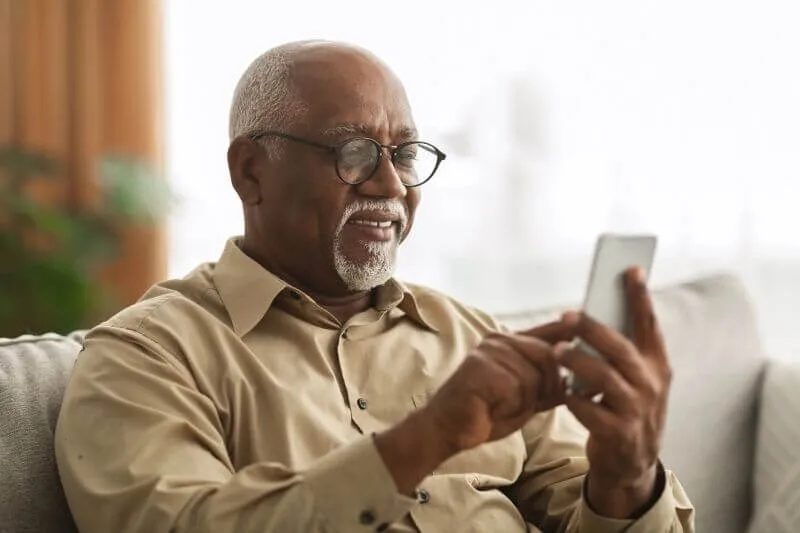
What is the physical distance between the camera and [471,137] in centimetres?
318

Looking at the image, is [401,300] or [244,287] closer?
[244,287]

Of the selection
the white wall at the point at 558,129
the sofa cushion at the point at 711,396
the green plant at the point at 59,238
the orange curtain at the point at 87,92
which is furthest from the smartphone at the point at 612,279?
the orange curtain at the point at 87,92

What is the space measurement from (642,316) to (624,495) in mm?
284

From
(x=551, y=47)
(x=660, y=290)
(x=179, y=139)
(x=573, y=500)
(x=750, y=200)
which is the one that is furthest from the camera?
(x=179, y=139)

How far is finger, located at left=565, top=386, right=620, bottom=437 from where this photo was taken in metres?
1.14

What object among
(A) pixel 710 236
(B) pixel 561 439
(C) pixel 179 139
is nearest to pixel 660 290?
(B) pixel 561 439

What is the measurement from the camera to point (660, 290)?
2.19 meters

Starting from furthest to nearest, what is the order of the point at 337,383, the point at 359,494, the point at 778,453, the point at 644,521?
the point at 778,453, the point at 337,383, the point at 644,521, the point at 359,494

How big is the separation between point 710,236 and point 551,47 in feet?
2.45

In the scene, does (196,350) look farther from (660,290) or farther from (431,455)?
(660,290)

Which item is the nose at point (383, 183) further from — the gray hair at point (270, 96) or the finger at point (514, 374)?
the finger at point (514, 374)

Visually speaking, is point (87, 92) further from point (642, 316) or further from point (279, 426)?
point (642, 316)

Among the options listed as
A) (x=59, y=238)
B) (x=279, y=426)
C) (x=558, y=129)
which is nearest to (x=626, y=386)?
(x=279, y=426)

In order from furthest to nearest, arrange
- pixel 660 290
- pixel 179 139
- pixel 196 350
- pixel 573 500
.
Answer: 1. pixel 179 139
2. pixel 660 290
3. pixel 573 500
4. pixel 196 350
